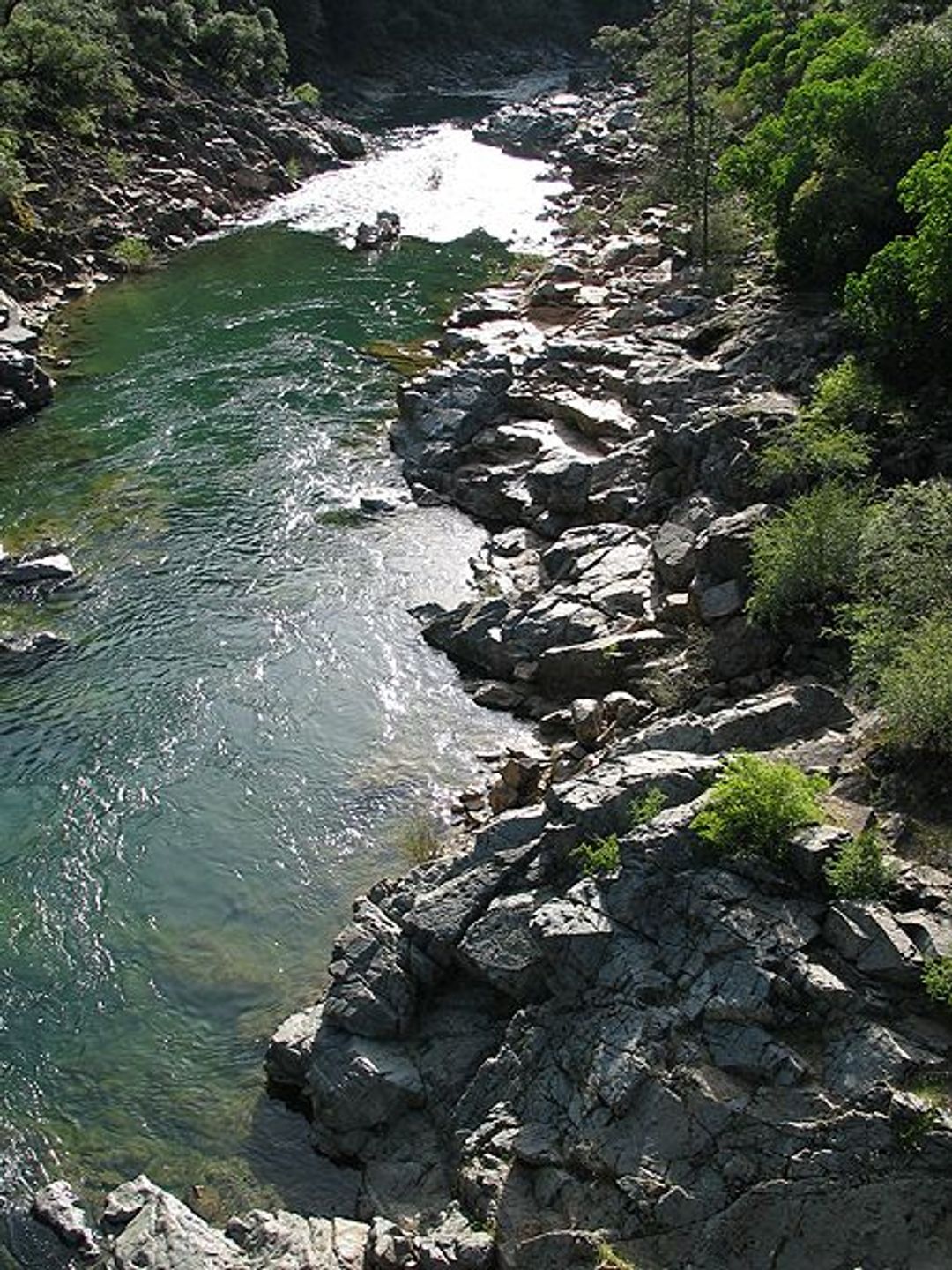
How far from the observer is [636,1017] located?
1384 centimetres

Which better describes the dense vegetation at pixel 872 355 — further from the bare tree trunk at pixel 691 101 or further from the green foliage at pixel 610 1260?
the green foliage at pixel 610 1260

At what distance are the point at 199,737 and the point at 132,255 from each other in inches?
1279

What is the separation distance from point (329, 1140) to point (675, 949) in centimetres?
550

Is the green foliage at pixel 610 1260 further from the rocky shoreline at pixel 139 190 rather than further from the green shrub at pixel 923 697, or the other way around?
the rocky shoreline at pixel 139 190

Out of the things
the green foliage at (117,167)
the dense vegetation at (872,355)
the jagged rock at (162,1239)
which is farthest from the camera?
the green foliage at (117,167)

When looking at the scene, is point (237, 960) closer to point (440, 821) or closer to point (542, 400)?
point (440, 821)

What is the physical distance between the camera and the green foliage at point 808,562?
20547 mm

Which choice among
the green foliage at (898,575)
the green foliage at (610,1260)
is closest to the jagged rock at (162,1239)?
the green foliage at (610,1260)

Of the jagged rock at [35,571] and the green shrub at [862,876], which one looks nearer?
the green shrub at [862,876]

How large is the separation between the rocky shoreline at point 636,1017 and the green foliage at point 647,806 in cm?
6

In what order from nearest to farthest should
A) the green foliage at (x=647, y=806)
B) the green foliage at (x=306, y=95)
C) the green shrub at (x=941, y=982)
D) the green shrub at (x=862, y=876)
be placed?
1. the green shrub at (x=941, y=982)
2. the green shrub at (x=862, y=876)
3. the green foliage at (x=647, y=806)
4. the green foliage at (x=306, y=95)

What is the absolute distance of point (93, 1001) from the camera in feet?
59.1

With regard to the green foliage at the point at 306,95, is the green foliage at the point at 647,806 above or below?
below

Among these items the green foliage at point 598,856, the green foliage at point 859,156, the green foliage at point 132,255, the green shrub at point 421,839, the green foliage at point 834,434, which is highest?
the green foliage at point 132,255
